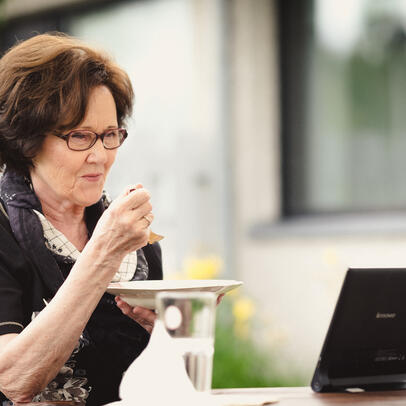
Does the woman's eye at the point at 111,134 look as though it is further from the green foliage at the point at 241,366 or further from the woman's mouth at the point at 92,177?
the green foliage at the point at 241,366

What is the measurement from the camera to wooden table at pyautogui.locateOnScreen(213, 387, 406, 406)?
5.83 feet

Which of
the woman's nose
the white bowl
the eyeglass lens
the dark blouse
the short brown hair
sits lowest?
the dark blouse

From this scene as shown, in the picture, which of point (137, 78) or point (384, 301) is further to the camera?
point (137, 78)

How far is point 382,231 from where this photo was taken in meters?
4.52

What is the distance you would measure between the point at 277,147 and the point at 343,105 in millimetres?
467

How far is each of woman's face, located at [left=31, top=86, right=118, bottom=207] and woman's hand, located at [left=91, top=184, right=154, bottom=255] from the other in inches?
13.6

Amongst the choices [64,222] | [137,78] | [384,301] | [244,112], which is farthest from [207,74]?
[384,301]

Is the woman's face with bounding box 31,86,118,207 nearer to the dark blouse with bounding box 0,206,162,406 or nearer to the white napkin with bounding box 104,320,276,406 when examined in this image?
the dark blouse with bounding box 0,206,162,406

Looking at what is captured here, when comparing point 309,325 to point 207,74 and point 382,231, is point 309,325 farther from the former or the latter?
point 207,74

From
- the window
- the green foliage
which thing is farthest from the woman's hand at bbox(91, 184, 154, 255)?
the window

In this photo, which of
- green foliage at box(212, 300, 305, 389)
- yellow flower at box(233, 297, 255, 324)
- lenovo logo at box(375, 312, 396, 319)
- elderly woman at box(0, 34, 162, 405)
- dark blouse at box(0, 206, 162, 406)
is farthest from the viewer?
yellow flower at box(233, 297, 255, 324)

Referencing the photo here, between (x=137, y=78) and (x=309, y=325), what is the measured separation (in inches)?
81.9

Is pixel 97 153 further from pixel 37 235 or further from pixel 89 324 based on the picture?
pixel 89 324

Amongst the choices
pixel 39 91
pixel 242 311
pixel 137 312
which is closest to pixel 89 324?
pixel 137 312
